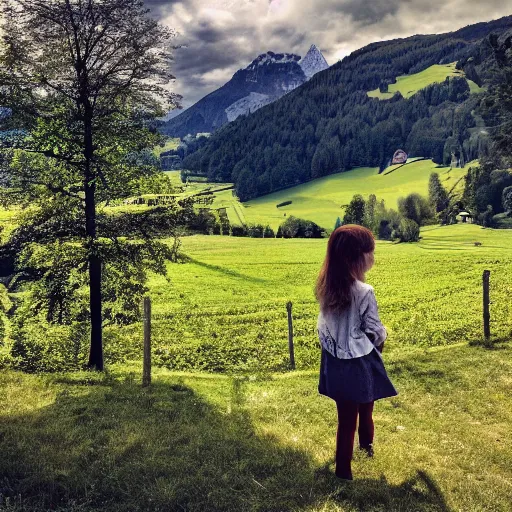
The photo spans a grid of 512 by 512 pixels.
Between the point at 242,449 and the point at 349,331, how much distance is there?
8.97ft

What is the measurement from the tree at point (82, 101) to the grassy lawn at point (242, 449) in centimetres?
518

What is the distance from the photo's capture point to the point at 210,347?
56.5 ft

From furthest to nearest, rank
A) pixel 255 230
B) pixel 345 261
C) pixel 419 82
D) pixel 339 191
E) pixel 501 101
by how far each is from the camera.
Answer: pixel 419 82, pixel 339 191, pixel 255 230, pixel 501 101, pixel 345 261

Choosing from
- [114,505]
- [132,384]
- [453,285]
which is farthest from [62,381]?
[453,285]

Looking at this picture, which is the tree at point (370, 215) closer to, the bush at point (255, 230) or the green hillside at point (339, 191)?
the green hillside at point (339, 191)

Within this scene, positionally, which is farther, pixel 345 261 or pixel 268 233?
pixel 268 233

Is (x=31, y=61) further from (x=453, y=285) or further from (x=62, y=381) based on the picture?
(x=453, y=285)

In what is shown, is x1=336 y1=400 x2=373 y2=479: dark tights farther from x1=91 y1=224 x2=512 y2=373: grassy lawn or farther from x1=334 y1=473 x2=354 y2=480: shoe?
x1=91 y1=224 x2=512 y2=373: grassy lawn

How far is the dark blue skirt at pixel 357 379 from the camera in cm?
496

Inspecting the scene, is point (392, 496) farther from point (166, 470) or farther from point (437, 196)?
point (437, 196)

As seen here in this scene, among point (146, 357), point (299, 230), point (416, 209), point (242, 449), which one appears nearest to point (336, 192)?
point (416, 209)

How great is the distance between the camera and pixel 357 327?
4941mm

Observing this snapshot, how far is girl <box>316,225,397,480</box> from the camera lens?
16.0 feet

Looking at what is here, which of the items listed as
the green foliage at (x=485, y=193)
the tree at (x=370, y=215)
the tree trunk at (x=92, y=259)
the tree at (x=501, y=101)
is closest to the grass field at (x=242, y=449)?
the tree trunk at (x=92, y=259)
